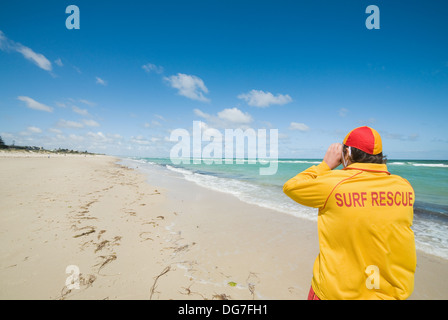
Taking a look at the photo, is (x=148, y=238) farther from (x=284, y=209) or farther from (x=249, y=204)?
(x=284, y=209)

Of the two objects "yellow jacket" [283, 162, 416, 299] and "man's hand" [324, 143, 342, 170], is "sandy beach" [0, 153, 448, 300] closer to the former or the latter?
"yellow jacket" [283, 162, 416, 299]

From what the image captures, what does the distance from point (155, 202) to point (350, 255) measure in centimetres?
808

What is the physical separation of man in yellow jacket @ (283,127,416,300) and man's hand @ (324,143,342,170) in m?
0.12

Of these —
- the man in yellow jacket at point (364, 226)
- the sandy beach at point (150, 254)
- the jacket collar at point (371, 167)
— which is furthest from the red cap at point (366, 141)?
the sandy beach at point (150, 254)

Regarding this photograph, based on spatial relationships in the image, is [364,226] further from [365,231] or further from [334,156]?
[334,156]

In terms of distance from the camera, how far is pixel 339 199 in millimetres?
1330

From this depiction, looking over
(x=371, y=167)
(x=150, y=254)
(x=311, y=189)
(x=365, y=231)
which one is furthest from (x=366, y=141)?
(x=150, y=254)

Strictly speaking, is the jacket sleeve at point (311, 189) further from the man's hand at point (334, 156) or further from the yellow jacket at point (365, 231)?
the man's hand at point (334, 156)

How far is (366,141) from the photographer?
56.9 inches

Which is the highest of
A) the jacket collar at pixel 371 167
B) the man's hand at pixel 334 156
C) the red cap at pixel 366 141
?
the red cap at pixel 366 141

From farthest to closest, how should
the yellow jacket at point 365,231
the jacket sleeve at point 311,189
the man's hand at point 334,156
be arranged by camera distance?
the man's hand at point 334,156 → the jacket sleeve at point 311,189 → the yellow jacket at point 365,231

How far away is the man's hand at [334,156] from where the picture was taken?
5.49ft

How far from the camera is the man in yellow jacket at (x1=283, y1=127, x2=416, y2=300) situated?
1264 millimetres
